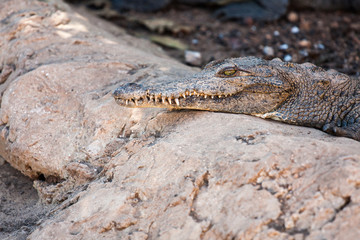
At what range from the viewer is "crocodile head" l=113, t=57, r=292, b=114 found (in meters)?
3.71

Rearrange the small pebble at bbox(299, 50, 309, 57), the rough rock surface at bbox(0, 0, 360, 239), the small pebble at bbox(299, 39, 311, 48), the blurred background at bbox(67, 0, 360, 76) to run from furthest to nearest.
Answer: the small pebble at bbox(299, 39, 311, 48) < the blurred background at bbox(67, 0, 360, 76) < the small pebble at bbox(299, 50, 309, 57) < the rough rock surface at bbox(0, 0, 360, 239)

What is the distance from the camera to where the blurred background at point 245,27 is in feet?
23.7

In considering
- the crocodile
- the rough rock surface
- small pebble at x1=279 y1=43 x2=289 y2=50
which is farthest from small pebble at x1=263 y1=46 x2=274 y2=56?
the crocodile

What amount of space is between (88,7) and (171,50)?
2.47 meters

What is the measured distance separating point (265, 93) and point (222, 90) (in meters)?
0.45

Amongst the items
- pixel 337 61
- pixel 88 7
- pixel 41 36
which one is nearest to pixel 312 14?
pixel 337 61

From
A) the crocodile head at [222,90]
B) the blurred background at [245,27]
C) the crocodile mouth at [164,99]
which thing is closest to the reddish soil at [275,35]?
the blurred background at [245,27]

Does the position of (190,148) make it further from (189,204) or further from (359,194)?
(359,194)

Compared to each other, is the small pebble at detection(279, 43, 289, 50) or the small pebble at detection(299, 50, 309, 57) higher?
the small pebble at detection(279, 43, 289, 50)

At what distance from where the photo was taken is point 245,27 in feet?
26.7

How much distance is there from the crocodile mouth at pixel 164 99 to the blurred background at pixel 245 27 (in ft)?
10.7

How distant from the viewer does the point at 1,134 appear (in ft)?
13.9

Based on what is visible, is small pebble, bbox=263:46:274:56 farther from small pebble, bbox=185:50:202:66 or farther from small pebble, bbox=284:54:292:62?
small pebble, bbox=185:50:202:66

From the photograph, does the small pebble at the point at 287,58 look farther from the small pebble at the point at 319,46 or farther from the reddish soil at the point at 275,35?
the small pebble at the point at 319,46
